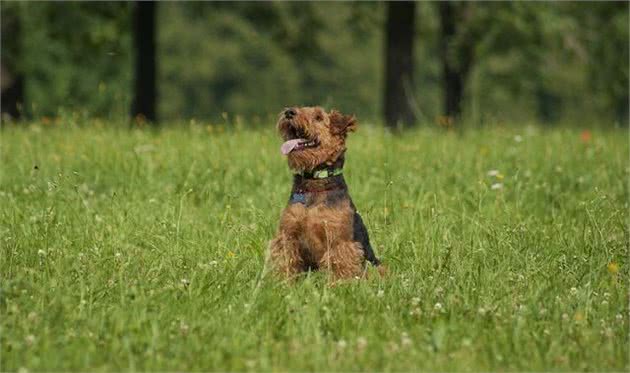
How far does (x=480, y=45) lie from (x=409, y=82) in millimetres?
1802

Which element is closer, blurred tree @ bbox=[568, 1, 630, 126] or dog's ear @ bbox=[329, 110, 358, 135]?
dog's ear @ bbox=[329, 110, 358, 135]

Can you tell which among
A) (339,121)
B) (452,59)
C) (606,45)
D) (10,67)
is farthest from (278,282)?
(606,45)

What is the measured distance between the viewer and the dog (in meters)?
6.87

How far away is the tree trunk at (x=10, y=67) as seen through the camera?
1836 cm

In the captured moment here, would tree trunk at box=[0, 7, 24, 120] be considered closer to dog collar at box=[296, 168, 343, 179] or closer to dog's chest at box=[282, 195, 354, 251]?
dog collar at box=[296, 168, 343, 179]

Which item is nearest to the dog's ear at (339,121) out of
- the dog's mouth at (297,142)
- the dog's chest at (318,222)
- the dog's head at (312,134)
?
the dog's head at (312,134)

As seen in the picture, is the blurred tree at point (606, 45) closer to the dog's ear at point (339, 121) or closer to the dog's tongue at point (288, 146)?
the dog's ear at point (339, 121)

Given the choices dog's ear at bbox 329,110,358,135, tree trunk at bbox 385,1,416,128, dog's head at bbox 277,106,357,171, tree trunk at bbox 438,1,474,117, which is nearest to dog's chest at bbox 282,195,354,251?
dog's head at bbox 277,106,357,171

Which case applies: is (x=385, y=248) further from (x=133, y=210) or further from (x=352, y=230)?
(x=133, y=210)

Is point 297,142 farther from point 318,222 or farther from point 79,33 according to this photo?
point 79,33

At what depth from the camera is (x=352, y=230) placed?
22.8 ft

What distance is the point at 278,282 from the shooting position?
6531mm

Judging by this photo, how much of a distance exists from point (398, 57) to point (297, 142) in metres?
11.5

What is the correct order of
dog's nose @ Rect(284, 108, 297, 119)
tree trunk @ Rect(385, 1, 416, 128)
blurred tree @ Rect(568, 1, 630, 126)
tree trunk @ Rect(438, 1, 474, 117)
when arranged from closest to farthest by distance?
dog's nose @ Rect(284, 108, 297, 119) < tree trunk @ Rect(385, 1, 416, 128) < tree trunk @ Rect(438, 1, 474, 117) < blurred tree @ Rect(568, 1, 630, 126)
